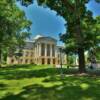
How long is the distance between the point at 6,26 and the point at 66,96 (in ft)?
119

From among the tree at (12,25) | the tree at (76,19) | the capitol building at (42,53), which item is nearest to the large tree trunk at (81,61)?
the tree at (76,19)

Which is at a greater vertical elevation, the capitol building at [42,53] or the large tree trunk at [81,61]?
the capitol building at [42,53]

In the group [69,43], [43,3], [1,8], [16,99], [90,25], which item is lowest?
[16,99]

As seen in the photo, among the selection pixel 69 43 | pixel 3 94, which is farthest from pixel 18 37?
pixel 3 94

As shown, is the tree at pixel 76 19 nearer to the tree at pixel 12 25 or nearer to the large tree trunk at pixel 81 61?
the large tree trunk at pixel 81 61

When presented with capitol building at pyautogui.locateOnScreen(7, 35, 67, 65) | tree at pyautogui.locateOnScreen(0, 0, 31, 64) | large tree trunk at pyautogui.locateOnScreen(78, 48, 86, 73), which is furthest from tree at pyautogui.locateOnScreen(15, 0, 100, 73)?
capitol building at pyautogui.locateOnScreen(7, 35, 67, 65)

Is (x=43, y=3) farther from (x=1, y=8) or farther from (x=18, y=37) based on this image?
(x=18, y=37)

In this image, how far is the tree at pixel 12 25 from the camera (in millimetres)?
45672

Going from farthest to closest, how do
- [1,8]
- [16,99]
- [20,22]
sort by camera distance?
[20,22], [1,8], [16,99]

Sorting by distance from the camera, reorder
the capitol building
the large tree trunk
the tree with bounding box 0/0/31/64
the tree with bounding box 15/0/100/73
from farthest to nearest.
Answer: the capitol building, the tree with bounding box 0/0/31/64, the large tree trunk, the tree with bounding box 15/0/100/73

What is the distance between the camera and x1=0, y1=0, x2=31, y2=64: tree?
45.7 m

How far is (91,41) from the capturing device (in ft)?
104

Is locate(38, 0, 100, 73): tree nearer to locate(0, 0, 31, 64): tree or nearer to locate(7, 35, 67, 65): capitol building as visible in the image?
locate(0, 0, 31, 64): tree

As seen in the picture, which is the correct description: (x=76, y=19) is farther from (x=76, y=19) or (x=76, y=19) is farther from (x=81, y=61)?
(x=81, y=61)
